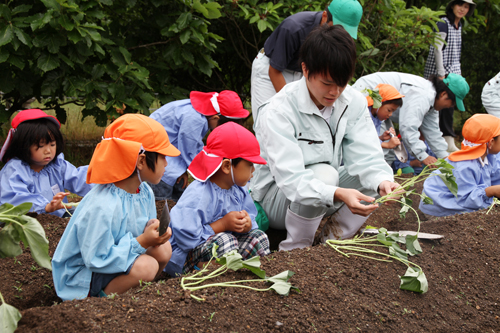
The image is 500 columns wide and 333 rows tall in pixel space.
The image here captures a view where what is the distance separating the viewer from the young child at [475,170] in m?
3.34

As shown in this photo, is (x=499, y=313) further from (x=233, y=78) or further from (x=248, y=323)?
(x=233, y=78)

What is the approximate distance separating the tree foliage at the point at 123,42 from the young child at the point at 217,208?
6.19 feet

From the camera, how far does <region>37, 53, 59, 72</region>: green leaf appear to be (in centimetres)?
377

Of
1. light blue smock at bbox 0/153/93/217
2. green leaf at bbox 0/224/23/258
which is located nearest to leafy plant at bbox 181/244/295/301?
green leaf at bbox 0/224/23/258

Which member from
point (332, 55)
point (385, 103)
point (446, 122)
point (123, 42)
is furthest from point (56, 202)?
point (446, 122)

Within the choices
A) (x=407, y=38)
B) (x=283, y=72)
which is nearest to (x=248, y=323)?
(x=283, y=72)

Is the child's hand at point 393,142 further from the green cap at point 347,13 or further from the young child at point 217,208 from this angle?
the young child at point 217,208

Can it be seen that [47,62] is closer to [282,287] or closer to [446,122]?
[282,287]

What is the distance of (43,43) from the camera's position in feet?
12.4

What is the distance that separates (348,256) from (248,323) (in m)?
0.78

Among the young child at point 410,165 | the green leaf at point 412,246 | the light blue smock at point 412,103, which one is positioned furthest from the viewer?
the young child at point 410,165

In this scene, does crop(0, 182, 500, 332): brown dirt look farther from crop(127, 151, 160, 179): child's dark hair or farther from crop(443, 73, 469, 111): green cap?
crop(443, 73, 469, 111): green cap

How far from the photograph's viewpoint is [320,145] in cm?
272

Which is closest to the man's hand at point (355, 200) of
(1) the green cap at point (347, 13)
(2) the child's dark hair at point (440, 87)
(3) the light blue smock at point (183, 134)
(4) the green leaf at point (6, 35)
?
(1) the green cap at point (347, 13)
